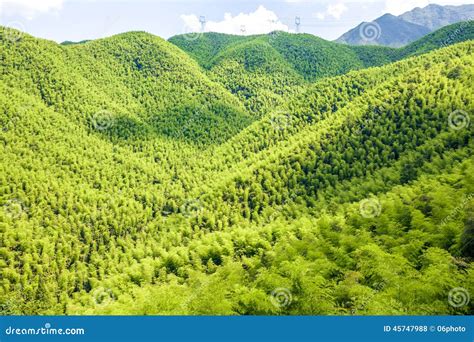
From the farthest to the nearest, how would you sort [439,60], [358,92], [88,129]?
[88,129]
[358,92]
[439,60]

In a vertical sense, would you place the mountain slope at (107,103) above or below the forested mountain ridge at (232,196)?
above

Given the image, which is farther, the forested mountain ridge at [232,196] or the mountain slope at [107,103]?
the mountain slope at [107,103]

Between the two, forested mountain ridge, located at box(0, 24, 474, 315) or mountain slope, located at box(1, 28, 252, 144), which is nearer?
forested mountain ridge, located at box(0, 24, 474, 315)

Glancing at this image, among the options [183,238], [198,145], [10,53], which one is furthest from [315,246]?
[10,53]

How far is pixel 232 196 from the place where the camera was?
94.2 m

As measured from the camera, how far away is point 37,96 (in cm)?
15575

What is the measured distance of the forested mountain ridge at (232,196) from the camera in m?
31.4

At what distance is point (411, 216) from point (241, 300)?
70.0 feet

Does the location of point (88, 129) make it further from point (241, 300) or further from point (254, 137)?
point (241, 300)

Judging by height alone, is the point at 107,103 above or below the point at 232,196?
above

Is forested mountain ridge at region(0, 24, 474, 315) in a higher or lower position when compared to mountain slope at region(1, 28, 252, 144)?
lower

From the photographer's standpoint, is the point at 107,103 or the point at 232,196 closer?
the point at 232,196

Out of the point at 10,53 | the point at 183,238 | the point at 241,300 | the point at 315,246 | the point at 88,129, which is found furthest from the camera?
the point at 10,53

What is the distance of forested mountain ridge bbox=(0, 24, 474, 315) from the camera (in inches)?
1238
